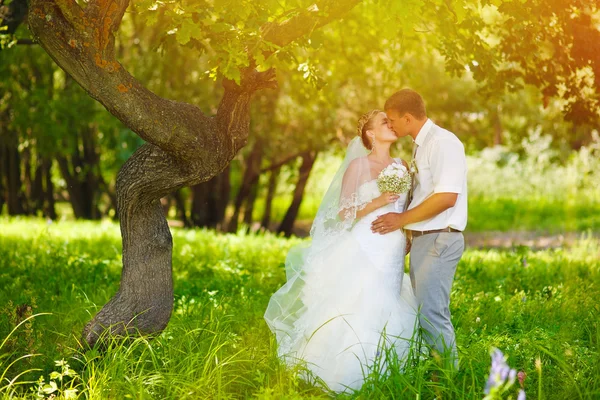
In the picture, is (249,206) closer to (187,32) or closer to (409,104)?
(409,104)

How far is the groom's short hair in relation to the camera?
16.3 feet

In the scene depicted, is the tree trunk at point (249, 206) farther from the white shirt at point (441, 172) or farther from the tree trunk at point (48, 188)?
the white shirt at point (441, 172)

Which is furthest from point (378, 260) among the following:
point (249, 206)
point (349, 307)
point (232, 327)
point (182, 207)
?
point (249, 206)

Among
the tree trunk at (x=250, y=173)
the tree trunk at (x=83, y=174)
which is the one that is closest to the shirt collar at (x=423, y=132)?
the tree trunk at (x=250, y=173)

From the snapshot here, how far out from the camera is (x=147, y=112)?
478 cm

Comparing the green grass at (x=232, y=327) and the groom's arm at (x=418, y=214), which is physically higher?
the groom's arm at (x=418, y=214)

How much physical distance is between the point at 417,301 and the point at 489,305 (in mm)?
1937

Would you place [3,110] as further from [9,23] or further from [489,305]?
[489,305]

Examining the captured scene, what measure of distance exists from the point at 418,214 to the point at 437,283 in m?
0.49

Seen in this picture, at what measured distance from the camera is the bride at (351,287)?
4.95m

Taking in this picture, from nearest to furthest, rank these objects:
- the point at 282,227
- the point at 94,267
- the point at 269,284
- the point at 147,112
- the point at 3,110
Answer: the point at 147,112 < the point at 269,284 < the point at 94,267 < the point at 3,110 < the point at 282,227

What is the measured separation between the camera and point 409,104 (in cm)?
499

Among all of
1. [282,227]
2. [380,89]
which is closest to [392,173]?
[380,89]

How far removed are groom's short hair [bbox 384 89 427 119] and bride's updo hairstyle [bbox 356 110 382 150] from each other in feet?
1.43
